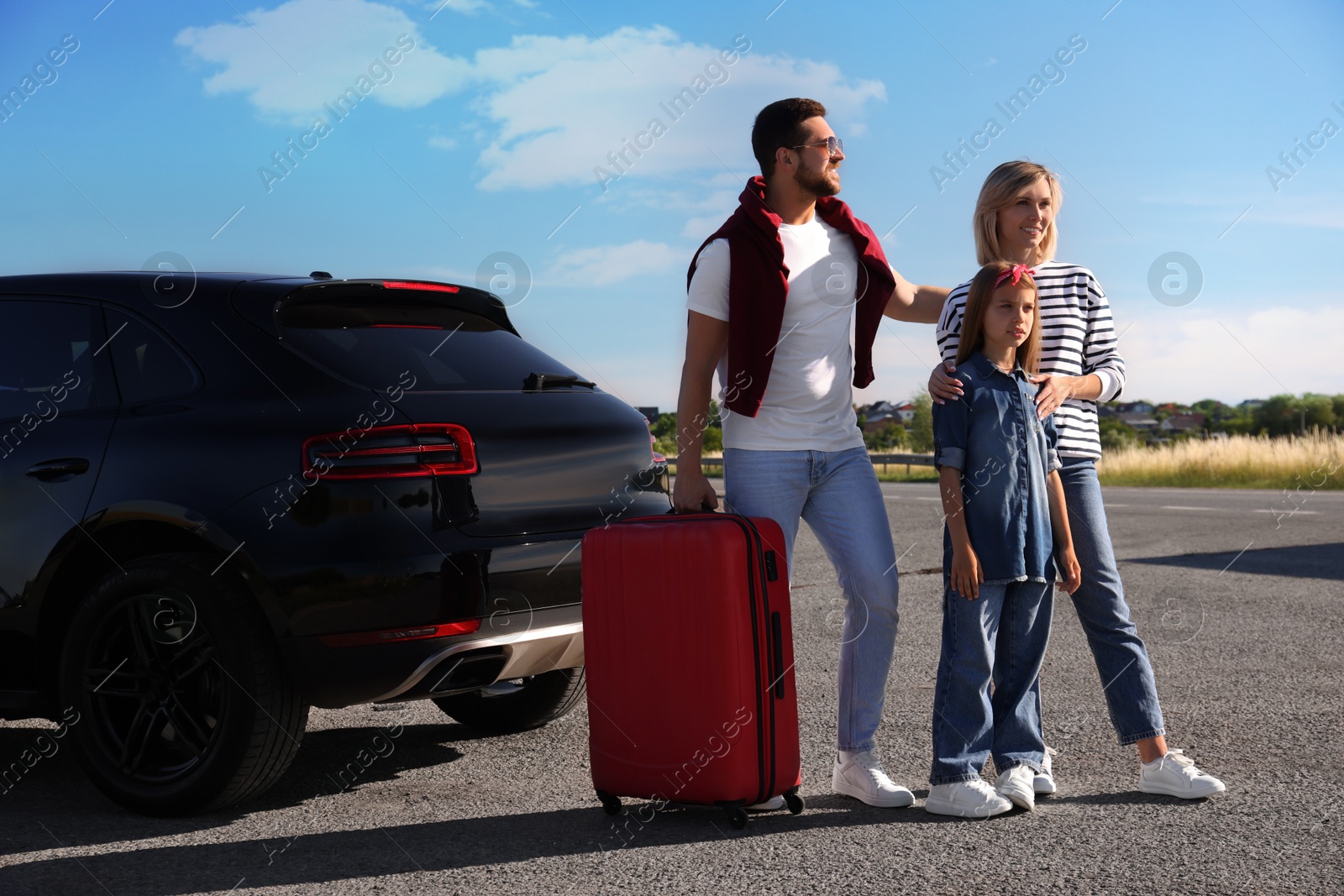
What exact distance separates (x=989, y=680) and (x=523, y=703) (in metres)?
2.13

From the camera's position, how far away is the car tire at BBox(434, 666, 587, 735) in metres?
5.11

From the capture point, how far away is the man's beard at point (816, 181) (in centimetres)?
390

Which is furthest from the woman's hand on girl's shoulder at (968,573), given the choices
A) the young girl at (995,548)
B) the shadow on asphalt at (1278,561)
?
the shadow on asphalt at (1278,561)

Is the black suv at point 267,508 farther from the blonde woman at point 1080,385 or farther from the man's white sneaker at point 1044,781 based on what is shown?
the man's white sneaker at point 1044,781

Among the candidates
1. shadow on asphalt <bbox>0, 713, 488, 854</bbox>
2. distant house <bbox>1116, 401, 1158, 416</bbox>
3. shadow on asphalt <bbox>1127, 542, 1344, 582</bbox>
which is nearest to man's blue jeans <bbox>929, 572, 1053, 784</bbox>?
shadow on asphalt <bbox>0, 713, 488, 854</bbox>

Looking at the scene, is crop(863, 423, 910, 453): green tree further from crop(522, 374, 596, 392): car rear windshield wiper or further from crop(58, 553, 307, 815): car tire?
crop(58, 553, 307, 815): car tire

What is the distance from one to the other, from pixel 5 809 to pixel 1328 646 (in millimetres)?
6224

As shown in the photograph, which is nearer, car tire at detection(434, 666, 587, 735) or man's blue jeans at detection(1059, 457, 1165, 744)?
man's blue jeans at detection(1059, 457, 1165, 744)

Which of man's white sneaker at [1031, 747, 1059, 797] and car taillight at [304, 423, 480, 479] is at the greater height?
car taillight at [304, 423, 480, 479]

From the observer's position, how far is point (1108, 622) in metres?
3.97

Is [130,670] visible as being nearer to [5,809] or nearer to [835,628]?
[5,809]

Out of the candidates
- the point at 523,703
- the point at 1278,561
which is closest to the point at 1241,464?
the point at 1278,561

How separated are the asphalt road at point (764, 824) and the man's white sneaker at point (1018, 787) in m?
0.06

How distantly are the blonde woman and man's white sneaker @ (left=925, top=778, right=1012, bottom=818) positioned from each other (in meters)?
0.28
